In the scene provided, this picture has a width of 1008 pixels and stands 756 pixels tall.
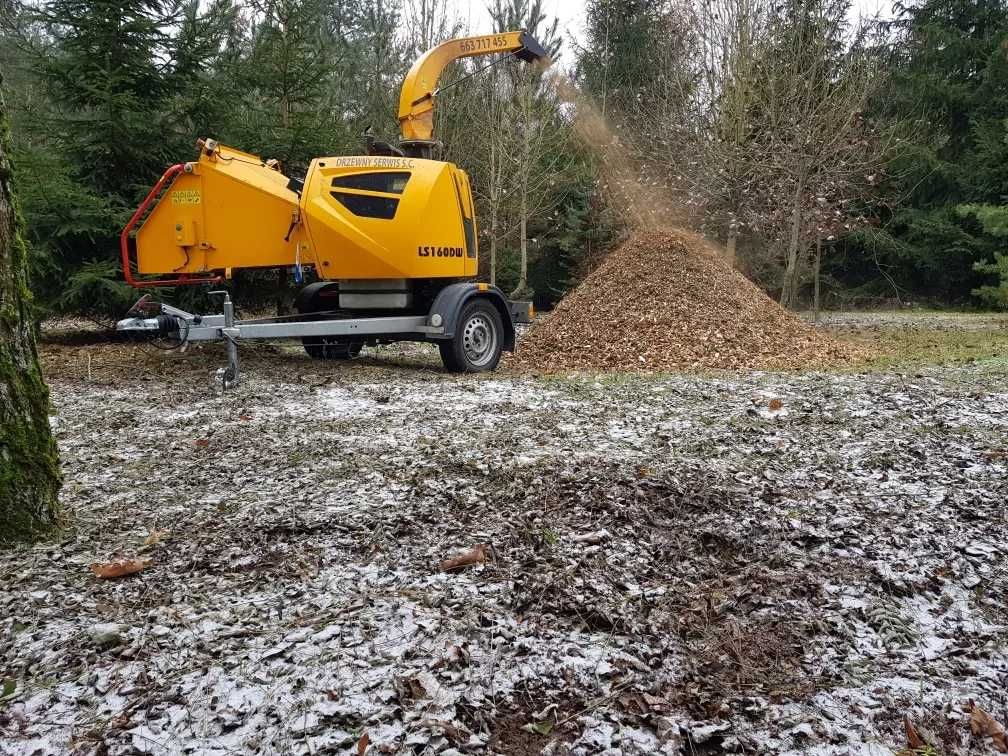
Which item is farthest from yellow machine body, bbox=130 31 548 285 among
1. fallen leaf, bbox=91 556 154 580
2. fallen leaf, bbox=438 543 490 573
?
fallen leaf, bbox=438 543 490 573

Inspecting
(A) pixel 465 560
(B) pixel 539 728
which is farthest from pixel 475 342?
(B) pixel 539 728

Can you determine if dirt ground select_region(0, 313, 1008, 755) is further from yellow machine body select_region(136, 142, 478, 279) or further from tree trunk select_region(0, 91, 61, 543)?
yellow machine body select_region(136, 142, 478, 279)

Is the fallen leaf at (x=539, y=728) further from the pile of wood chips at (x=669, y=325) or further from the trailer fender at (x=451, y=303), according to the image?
the pile of wood chips at (x=669, y=325)

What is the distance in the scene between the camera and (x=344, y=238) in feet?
27.0

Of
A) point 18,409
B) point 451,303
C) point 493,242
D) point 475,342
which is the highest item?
point 493,242

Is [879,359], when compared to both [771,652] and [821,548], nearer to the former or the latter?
[821,548]

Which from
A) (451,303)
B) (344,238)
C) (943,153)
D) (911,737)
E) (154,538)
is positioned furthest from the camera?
(943,153)

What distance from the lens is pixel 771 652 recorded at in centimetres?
254

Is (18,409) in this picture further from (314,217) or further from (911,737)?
(314,217)

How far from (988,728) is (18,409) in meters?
3.66

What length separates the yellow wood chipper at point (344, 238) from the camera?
8.29 m

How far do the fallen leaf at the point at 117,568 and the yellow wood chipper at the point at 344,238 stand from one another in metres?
4.83

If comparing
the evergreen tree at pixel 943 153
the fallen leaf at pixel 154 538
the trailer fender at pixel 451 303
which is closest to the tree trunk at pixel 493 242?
the trailer fender at pixel 451 303

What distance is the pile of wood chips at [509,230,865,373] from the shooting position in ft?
32.7
